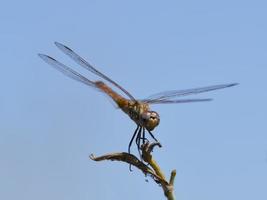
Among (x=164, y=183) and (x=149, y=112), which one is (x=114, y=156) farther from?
(x=149, y=112)

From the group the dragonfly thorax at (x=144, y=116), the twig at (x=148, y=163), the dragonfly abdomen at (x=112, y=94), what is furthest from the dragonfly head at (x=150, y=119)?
the twig at (x=148, y=163)

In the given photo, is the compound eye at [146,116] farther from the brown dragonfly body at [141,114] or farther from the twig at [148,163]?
the twig at [148,163]

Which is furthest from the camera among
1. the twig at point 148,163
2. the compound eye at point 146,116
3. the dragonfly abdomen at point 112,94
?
the dragonfly abdomen at point 112,94

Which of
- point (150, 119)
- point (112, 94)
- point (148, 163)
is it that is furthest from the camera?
point (112, 94)

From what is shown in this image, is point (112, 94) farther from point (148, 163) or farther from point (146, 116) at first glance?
point (148, 163)

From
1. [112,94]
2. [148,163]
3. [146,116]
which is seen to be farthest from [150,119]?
[148,163]

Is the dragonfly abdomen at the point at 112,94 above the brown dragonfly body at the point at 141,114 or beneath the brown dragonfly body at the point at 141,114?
above

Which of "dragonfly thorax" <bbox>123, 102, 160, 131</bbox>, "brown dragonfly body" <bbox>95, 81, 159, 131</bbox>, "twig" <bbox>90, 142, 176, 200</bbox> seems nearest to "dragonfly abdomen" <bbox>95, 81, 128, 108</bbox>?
"brown dragonfly body" <bbox>95, 81, 159, 131</bbox>

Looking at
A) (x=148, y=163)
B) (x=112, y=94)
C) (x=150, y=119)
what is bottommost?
(x=148, y=163)

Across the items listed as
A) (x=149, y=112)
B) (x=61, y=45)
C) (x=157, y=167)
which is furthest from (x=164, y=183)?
(x=61, y=45)
